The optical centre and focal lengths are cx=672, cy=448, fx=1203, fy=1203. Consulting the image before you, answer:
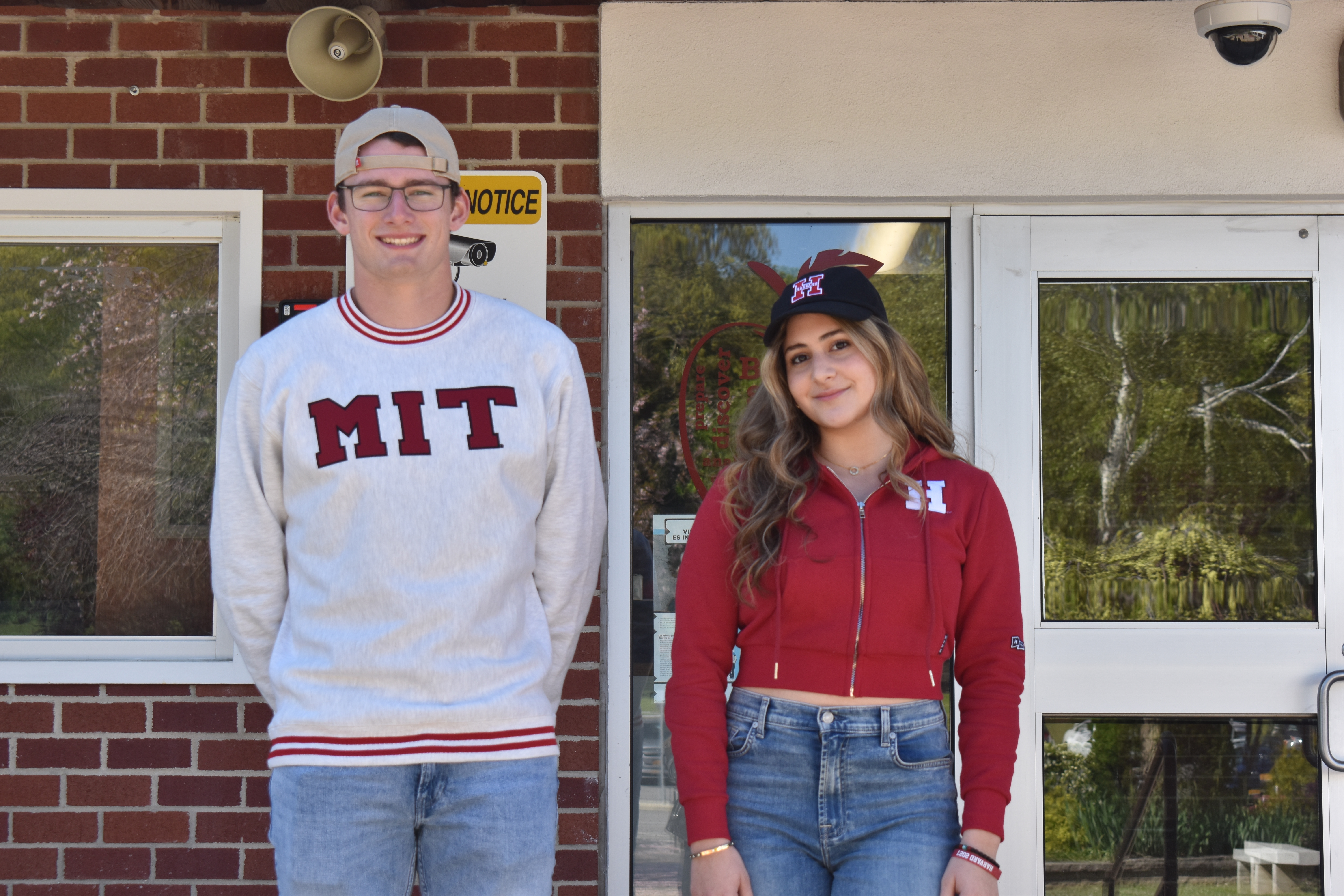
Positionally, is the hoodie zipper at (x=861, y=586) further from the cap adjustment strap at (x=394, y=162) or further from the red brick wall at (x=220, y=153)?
the red brick wall at (x=220, y=153)

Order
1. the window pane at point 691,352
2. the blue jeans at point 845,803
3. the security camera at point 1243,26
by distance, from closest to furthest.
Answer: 1. the blue jeans at point 845,803
2. the security camera at point 1243,26
3. the window pane at point 691,352

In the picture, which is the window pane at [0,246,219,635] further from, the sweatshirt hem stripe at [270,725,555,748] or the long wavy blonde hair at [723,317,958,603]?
the long wavy blonde hair at [723,317,958,603]

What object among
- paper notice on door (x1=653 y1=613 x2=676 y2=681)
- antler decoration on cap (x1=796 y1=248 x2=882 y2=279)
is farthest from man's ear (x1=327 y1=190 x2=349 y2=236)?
paper notice on door (x1=653 y1=613 x2=676 y2=681)

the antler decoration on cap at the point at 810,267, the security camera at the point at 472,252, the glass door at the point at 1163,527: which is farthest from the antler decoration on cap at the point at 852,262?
the security camera at the point at 472,252

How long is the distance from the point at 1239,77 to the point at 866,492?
2.14 m

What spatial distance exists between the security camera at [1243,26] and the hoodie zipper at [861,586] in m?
1.96

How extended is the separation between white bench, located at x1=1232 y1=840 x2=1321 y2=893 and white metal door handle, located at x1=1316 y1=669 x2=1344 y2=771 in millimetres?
297

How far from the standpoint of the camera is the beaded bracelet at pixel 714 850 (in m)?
2.06

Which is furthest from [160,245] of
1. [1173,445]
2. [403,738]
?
[1173,445]

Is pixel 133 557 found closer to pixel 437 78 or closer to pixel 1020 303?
pixel 437 78

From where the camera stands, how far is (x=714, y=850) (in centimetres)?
207

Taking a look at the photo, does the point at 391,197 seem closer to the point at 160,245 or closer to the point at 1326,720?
the point at 160,245

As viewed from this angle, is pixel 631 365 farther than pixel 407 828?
Yes

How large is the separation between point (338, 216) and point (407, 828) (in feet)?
3.72
